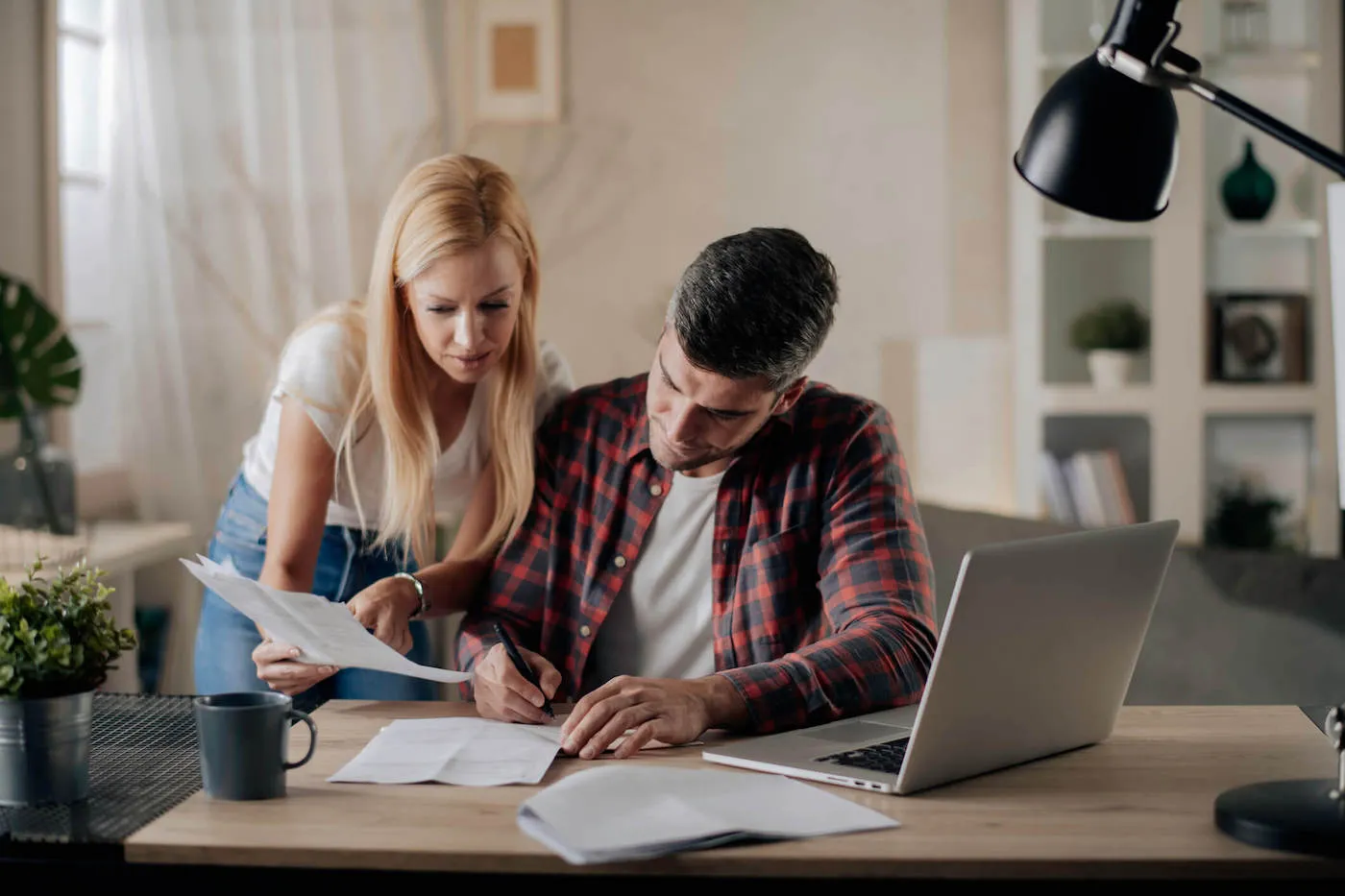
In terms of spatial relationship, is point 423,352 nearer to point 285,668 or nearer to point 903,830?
point 285,668

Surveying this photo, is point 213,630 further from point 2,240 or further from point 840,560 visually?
point 2,240

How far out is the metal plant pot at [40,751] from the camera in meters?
1.20

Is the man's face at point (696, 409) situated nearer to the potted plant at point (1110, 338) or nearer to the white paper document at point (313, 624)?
the white paper document at point (313, 624)

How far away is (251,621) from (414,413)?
43 centimetres

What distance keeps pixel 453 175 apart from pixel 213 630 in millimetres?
782

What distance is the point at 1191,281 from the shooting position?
3461 mm

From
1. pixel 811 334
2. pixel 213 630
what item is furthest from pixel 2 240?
pixel 811 334

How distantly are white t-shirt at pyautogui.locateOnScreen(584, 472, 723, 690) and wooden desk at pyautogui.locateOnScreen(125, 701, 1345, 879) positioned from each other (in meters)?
0.39

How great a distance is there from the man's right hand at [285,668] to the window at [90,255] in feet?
6.80

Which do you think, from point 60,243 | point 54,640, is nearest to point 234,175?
point 60,243

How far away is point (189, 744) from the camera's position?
4.64 feet

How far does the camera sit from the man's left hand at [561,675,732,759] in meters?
1.35

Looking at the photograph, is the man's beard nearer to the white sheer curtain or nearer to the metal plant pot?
the metal plant pot

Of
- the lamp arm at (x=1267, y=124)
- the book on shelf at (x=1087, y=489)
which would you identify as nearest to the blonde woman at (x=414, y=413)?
the lamp arm at (x=1267, y=124)
